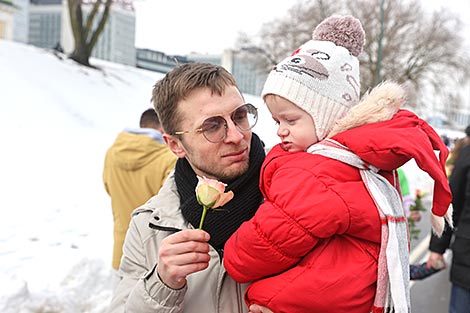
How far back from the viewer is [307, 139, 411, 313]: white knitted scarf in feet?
5.83

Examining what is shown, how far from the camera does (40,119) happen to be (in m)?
17.1

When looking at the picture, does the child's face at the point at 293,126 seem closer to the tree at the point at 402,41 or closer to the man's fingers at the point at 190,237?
the man's fingers at the point at 190,237

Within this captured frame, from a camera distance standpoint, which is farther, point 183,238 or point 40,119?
point 40,119

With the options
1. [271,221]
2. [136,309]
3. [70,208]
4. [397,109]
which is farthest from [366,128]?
[70,208]

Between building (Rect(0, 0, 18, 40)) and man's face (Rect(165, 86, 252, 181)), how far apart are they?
147 feet

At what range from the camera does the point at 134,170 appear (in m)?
4.70

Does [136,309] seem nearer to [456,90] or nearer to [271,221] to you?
[271,221]

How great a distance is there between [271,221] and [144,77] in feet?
92.2

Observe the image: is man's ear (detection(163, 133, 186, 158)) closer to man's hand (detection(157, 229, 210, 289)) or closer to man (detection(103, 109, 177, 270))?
man's hand (detection(157, 229, 210, 289))

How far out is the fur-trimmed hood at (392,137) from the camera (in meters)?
1.79

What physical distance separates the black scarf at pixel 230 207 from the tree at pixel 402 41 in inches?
1173

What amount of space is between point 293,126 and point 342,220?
1.59 ft

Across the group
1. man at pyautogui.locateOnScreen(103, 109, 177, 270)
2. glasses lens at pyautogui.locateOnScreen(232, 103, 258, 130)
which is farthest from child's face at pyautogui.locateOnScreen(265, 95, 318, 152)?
man at pyautogui.locateOnScreen(103, 109, 177, 270)

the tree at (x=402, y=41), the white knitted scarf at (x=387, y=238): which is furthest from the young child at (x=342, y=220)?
the tree at (x=402, y=41)
